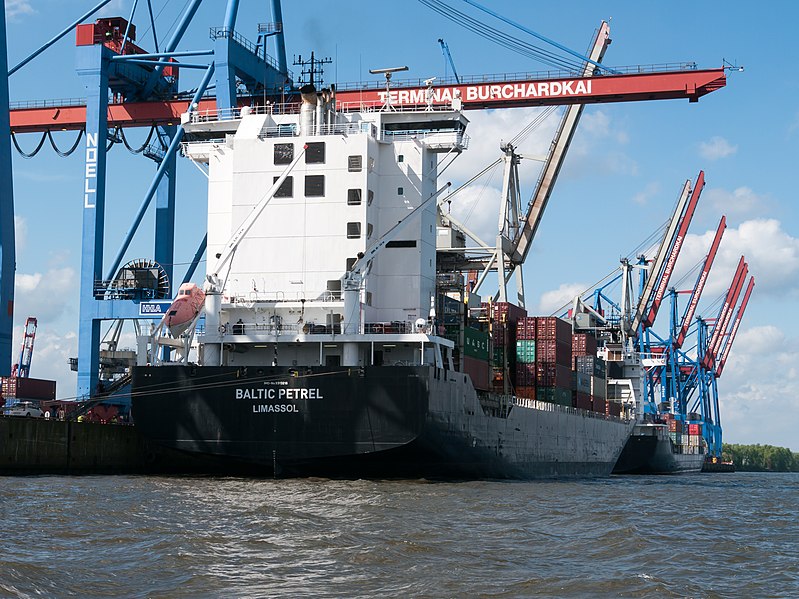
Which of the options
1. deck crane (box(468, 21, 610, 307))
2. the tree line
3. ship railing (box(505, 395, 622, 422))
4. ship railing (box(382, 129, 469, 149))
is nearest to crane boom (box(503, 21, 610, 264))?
deck crane (box(468, 21, 610, 307))

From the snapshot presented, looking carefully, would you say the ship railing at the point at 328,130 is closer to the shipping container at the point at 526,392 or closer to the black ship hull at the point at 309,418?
the black ship hull at the point at 309,418

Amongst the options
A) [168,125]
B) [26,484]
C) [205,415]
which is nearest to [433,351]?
[205,415]

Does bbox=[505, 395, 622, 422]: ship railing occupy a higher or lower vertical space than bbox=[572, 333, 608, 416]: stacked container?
lower

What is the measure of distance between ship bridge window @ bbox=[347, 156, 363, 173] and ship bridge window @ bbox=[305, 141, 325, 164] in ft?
2.22

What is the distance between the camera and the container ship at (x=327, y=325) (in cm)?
2531

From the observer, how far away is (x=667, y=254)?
72312 mm

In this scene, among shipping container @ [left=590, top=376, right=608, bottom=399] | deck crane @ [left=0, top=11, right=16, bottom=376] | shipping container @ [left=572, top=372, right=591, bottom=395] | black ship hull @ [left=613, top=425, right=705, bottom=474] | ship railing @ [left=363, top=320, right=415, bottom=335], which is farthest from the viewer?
black ship hull @ [left=613, top=425, right=705, bottom=474]

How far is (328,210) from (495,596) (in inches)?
708

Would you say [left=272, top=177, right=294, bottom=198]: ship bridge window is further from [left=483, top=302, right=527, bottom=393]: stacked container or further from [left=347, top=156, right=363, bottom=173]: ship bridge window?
[left=483, top=302, right=527, bottom=393]: stacked container

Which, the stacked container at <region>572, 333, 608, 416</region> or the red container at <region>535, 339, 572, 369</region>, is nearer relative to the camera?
the red container at <region>535, 339, 572, 369</region>

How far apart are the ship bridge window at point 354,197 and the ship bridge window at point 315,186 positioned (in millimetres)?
684

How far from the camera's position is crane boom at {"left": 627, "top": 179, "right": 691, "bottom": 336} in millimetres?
68975

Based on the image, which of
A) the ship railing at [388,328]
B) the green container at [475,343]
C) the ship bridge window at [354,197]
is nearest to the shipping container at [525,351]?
the green container at [475,343]

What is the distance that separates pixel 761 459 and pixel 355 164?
105764 mm
